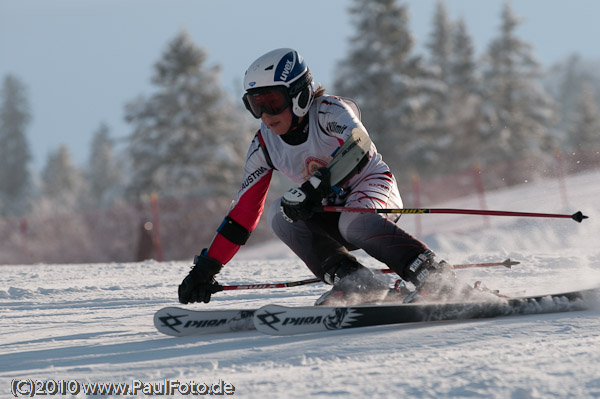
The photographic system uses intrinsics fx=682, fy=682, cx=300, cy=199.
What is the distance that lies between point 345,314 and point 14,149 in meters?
54.0

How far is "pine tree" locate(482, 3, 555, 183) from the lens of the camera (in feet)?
113

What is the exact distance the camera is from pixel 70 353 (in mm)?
3090

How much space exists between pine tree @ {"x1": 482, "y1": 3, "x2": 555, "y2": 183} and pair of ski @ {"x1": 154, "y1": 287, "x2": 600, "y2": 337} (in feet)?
103

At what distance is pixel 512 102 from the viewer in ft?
121

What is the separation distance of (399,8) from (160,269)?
1046 inches

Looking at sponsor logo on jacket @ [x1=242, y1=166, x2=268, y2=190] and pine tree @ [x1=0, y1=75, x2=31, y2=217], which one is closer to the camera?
sponsor logo on jacket @ [x1=242, y1=166, x2=268, y2=190]

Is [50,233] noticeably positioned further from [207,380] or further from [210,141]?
[207,380]

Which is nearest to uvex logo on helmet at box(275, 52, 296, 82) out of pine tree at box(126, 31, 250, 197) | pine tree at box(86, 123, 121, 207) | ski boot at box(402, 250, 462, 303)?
ski boot at box(402, 250, 462, 303)

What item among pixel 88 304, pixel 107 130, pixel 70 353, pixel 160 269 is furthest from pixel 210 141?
pixel 107 130

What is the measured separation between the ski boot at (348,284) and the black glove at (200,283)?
0.62 m

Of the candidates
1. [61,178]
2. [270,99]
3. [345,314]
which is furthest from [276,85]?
[61,178]

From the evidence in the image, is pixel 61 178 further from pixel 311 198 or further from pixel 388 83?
pixel 311 198

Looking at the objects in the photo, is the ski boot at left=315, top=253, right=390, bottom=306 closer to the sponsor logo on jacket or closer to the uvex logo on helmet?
the sponsor logo on jacket

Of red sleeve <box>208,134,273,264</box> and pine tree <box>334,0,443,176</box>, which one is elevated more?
pine tree <box>334,0,443,176</box>
